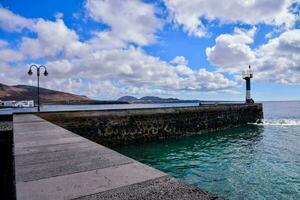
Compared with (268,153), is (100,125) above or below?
above

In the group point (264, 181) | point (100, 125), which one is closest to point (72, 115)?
point (100, 125)

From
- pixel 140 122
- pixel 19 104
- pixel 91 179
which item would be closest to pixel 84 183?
pixel 91 179

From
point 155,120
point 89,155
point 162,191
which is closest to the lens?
point 162,191

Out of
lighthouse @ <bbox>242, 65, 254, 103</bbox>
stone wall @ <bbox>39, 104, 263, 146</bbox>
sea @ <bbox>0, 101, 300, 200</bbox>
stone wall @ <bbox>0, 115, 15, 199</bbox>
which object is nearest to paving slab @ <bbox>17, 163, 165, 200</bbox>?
stone wall @ <bbox>0, 115, 15, 199</bbox>

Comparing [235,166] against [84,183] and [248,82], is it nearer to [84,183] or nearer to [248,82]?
[84,183]

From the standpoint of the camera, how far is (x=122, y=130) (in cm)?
1809

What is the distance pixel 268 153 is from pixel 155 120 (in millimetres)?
8821

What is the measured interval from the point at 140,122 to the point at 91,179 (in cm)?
1643

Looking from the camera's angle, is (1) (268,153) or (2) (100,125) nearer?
(1) (268,153)

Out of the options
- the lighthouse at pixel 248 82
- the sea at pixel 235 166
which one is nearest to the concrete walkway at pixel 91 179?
the sea at pixel 235 166

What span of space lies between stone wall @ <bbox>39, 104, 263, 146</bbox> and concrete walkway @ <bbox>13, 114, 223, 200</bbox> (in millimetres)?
12244

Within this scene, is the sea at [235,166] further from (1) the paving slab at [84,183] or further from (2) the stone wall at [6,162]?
(2) the stone wall at [6,162]

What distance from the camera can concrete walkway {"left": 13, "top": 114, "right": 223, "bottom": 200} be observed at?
7.93 feet

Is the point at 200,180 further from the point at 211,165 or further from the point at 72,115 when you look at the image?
the point at 72,115
